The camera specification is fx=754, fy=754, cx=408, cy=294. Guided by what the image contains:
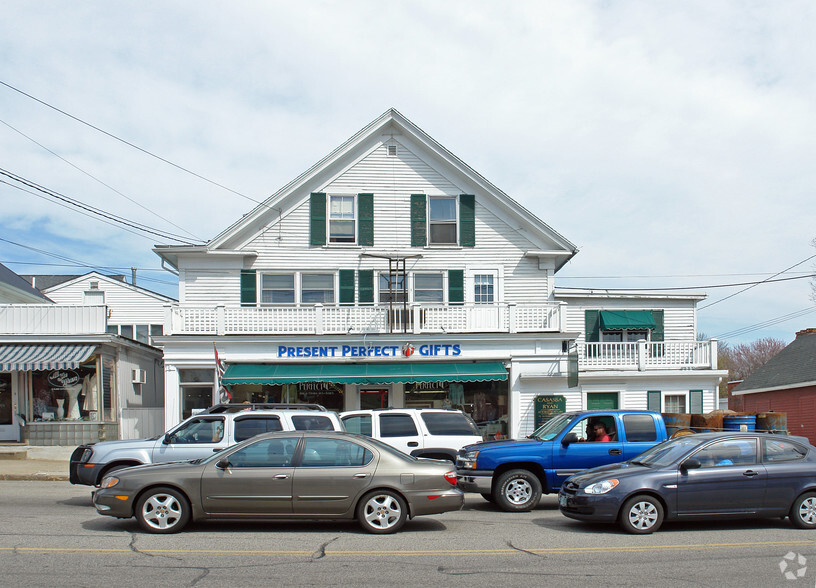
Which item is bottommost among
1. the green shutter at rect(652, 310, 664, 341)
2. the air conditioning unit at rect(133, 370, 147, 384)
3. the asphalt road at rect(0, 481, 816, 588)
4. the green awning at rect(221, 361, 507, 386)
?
the asphalt road at rect(0, 481, 816, 588)

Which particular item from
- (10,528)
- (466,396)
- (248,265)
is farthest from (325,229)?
(10,528)

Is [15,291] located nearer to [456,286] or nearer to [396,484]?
[456,286]

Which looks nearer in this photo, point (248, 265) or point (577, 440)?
point (577, 440)

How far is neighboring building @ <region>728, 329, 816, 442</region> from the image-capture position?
33031 millimetres

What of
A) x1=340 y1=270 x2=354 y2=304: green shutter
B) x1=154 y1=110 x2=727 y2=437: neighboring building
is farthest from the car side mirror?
x1=340 y1=270 x2=354 y2=304: green shutter

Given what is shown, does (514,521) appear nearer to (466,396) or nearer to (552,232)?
(466,396)

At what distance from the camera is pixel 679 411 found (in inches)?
950

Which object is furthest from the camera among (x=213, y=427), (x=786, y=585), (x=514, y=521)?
(x=213, y=427)

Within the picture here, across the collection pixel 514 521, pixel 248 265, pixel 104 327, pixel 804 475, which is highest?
pixel 248 265

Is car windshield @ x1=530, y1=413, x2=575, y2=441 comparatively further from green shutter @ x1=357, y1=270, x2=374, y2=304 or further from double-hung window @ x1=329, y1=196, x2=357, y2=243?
double-hung window @ x1=329, y1=196, x2=357, y2=243

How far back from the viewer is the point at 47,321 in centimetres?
2198

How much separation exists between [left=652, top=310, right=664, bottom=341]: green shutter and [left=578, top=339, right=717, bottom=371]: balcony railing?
2612 mm

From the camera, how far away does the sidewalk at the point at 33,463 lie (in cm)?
1752

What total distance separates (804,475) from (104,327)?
18.5 m
